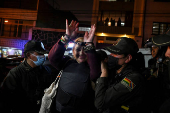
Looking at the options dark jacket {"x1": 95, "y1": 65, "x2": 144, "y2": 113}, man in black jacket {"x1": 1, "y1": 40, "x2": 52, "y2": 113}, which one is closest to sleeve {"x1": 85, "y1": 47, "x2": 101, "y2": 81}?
dark jacket {"x1": 95, "y1": 65, "x2": 144, "y2": 113}

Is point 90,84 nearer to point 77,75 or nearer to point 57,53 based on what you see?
point 77,75

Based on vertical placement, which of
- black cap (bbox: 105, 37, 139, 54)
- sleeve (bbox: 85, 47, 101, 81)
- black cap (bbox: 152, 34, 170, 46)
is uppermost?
black cap (bbox: 152, 34, 170, 46)

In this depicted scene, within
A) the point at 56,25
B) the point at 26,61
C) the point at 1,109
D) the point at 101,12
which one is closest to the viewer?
the point at 1,109

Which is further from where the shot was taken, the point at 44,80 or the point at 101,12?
the point at 101,12

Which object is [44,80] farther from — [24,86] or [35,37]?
[35,37]

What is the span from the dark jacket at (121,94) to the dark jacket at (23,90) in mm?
1731

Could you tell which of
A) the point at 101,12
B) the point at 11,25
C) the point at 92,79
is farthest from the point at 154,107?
the point at 11,25

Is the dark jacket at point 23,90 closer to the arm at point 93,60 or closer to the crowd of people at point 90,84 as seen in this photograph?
the crowd of people at point 90,84

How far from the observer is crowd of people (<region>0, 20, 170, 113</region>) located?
174 cm

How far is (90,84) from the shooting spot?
2170mm

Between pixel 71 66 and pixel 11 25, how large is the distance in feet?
66.3

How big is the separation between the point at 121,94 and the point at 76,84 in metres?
0.78

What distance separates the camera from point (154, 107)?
2.61 meters

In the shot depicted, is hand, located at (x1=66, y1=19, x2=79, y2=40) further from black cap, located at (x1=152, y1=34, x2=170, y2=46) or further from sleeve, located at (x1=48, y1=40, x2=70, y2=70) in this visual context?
black cap, located at (x1=152, y1=34, x2=170, y2=46)
